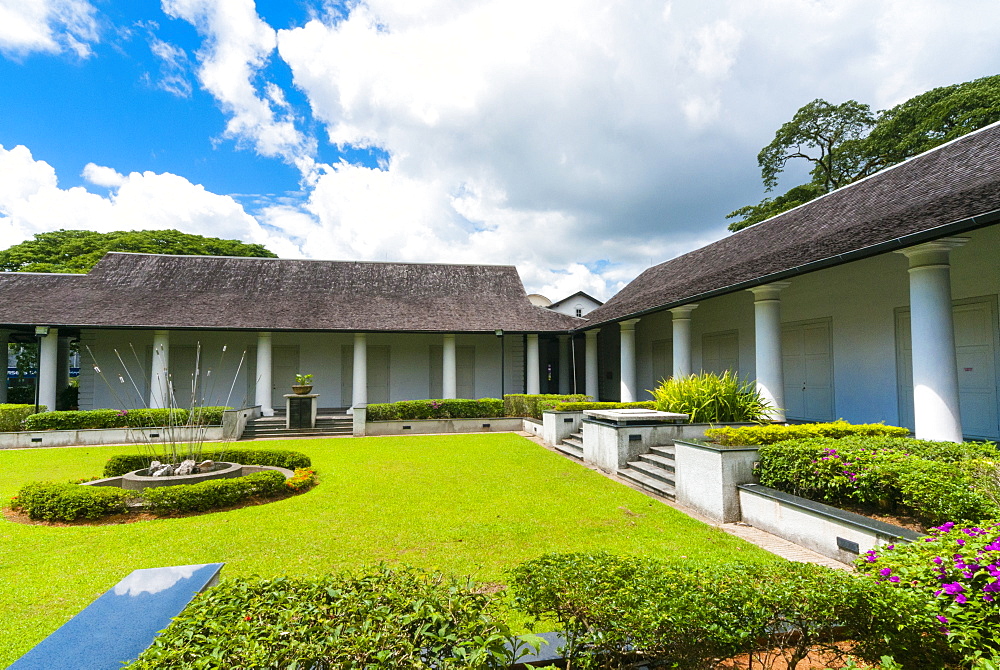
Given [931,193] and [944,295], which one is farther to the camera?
[931,193]

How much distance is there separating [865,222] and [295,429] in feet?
52.6

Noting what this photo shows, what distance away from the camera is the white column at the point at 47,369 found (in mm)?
16688

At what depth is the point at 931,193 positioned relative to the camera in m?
8.74

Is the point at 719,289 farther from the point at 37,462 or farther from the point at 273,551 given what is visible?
the point at 37,462

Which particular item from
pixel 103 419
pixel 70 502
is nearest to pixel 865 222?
pixel 70 502

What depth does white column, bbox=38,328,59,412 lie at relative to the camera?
54.7ft

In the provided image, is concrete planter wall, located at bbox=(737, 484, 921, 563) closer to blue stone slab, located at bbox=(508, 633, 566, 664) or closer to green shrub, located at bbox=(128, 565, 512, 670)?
blue stone slab, located at bbox=(508, 633, 566, 664)

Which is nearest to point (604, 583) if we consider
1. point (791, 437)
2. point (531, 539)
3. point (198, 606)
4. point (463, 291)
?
point (198, 606)

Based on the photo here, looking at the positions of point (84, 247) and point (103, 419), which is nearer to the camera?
point (103, 419)

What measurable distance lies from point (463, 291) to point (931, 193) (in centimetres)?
1657

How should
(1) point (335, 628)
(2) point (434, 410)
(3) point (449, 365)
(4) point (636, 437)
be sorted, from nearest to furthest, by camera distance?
(1) point (335, 628) → (4) point (636, 437) → (2) point (434, 410) → (3) point (449, 365)

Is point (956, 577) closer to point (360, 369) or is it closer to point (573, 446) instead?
point (573, 446)

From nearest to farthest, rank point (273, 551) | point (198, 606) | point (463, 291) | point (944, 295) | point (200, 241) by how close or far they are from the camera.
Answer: point (198, 606)
point (273, 551)
point (944, 295)
point (463, 291)
point (200, 241)

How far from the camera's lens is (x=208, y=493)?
734 cm
